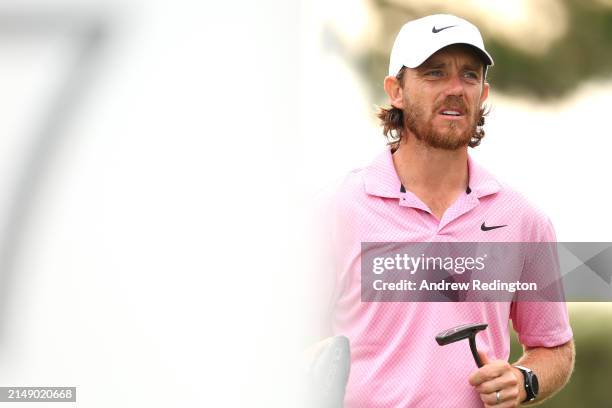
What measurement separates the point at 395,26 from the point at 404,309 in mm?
483

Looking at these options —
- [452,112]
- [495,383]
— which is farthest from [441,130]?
[495,383]

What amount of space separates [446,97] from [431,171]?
0.49 ft

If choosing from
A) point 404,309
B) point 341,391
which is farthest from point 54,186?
point 404,309

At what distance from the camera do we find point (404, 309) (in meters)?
1.47

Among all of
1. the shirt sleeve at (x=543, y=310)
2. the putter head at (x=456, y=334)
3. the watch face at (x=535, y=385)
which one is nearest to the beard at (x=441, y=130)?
the shirt sleeve at (x=543, y=310)

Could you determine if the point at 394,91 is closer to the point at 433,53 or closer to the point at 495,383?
the point at 433,53

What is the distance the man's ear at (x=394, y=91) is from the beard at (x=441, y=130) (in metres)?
0.02

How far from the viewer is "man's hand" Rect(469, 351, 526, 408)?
148cm

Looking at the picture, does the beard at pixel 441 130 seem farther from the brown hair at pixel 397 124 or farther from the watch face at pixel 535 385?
the watch face at pixel 535 385

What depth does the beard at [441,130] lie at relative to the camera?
5.09 ft

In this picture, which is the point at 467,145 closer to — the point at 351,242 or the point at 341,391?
the point at 351,242

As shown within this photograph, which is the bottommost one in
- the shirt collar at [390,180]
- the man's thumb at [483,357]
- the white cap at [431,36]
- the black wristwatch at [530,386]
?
the black wristwatch at [530,386]

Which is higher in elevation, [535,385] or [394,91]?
[394,91]

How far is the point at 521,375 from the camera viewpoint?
159cm
